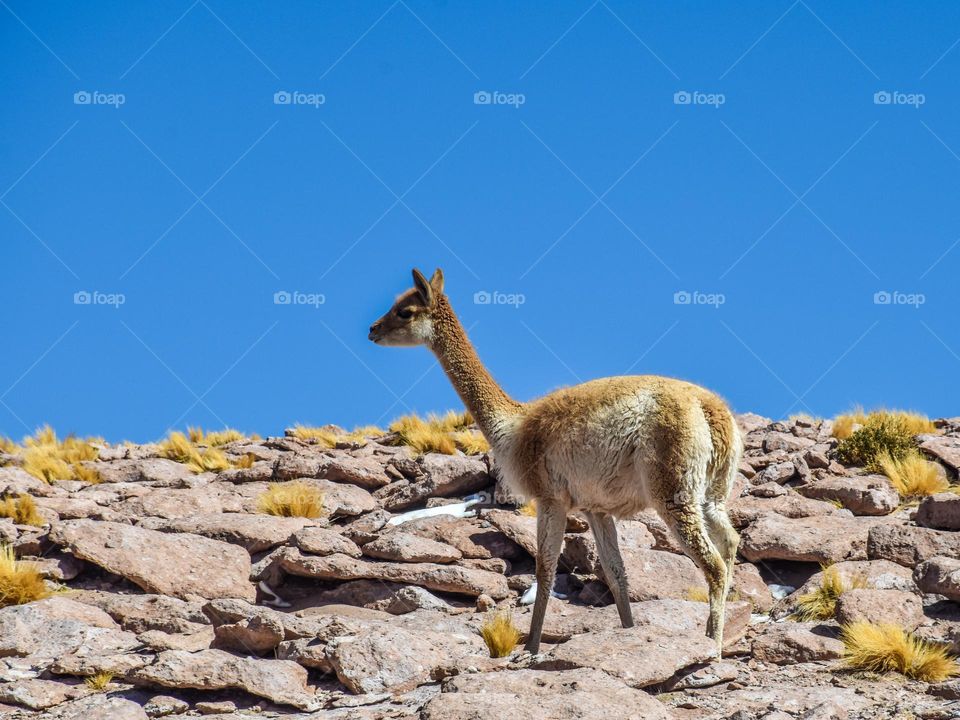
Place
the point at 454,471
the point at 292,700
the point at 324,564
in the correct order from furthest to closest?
1. the point at 454,471
2. the point at 324,564
3. the point at 292,700

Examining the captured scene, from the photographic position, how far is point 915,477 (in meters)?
11.8

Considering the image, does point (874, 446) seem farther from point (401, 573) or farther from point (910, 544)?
point (401, 573)

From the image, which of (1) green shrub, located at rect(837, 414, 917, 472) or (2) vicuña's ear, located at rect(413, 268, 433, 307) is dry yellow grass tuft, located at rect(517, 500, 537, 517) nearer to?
(2) vicuña's ear, located at rect(413, 268, 433, 307)

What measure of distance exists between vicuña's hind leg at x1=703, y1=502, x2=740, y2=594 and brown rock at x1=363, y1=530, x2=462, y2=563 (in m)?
3.64

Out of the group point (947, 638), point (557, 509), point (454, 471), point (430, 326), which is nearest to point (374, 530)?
point (454, 471)

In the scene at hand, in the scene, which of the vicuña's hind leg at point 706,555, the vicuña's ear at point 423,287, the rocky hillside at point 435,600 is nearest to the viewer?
the rocky hillside at point 435,600

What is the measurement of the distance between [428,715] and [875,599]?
4390mm

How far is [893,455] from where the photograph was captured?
13.1 m

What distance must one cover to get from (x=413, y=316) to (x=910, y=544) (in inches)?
205

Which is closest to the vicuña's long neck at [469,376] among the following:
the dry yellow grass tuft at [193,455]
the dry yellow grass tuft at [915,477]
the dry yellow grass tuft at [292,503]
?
the dry yellow grass tuft at [292,503]

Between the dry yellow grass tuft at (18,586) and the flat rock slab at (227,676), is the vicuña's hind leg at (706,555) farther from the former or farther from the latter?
the dry yellow grass tuft at (18,586)

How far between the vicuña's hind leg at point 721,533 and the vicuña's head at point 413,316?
286 cm

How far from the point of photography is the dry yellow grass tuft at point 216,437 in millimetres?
19938

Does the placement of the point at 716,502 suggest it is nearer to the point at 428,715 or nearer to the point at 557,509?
the point at 557,509
